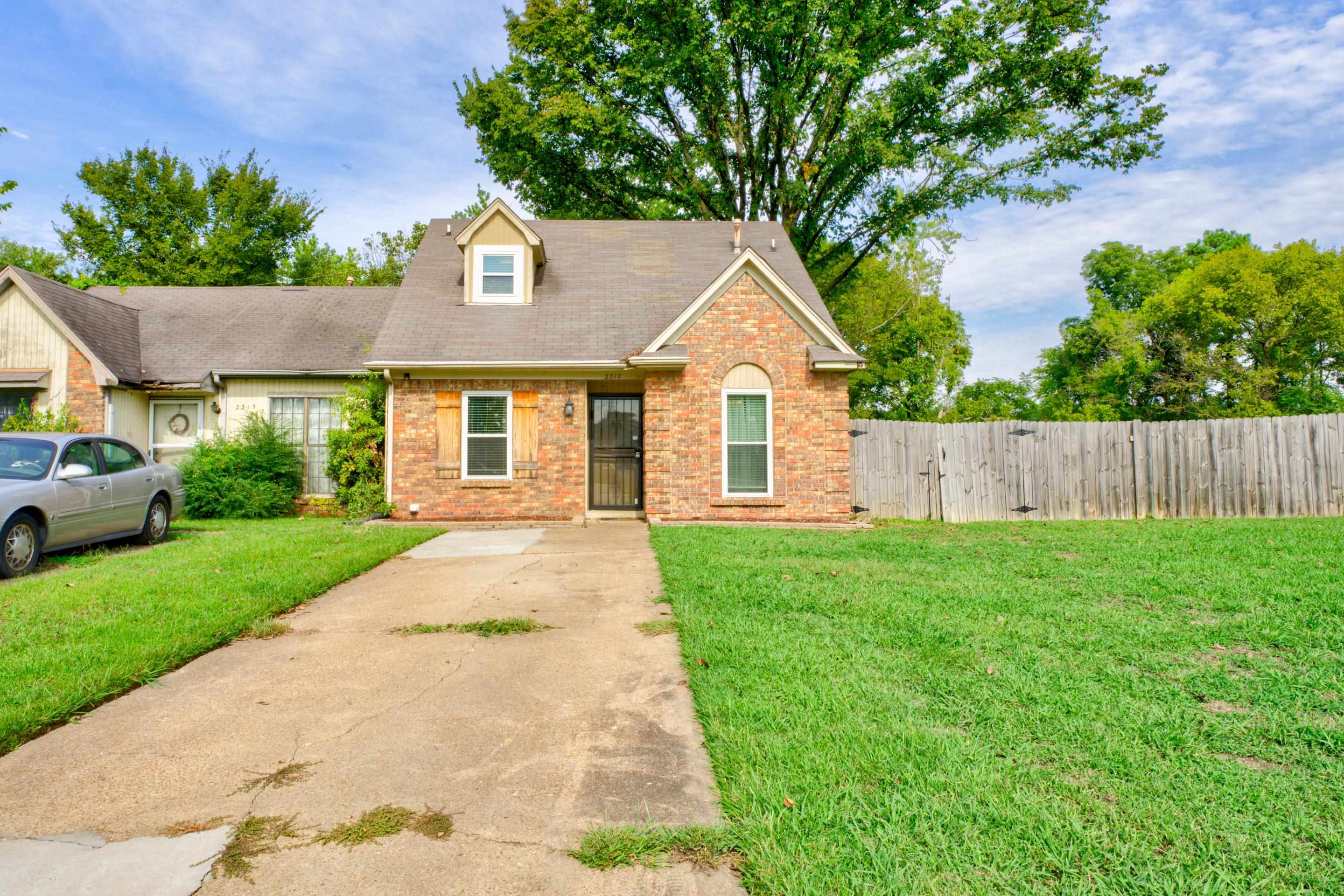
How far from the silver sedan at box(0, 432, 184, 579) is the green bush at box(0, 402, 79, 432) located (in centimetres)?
560

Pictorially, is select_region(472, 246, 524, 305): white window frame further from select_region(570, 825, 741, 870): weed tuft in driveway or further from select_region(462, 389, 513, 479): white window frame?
select_region(570, 825, 741, 870): weed tuft in driveway

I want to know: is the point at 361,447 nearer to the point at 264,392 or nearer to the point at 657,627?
the point at 264,392

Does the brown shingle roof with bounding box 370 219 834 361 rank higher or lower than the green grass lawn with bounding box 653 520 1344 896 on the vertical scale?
higher

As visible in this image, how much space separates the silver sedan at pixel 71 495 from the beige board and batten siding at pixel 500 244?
670 cm

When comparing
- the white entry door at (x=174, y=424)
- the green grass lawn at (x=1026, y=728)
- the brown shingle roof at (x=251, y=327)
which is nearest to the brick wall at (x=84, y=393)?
the brown shingle roof at (x=251, y=327)

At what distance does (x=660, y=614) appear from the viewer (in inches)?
238

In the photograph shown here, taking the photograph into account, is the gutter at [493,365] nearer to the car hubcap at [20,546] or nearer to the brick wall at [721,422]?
the brick wall at [721,422]

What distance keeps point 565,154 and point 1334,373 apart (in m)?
→ 30.5

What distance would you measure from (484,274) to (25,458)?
27.6 ft

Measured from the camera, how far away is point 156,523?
1016cm

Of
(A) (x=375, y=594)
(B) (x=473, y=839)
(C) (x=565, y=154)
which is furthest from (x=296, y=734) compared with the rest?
(C) (x=565, y=154)

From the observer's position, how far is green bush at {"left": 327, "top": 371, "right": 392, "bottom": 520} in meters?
13.9

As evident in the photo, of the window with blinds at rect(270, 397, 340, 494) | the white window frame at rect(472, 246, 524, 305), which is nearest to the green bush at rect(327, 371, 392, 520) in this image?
the window with blinds at rect(270, 397, 340, 494)

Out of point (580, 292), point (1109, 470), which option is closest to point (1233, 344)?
point (1109, 470)
